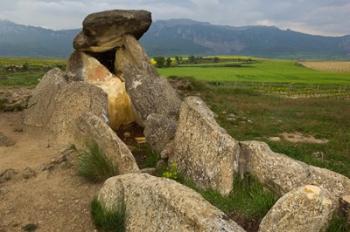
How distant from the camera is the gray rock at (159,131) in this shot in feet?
58.1

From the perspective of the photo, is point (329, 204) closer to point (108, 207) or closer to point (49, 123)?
point (108, 207)

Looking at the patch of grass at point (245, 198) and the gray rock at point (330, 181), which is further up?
the gray rock at point (330, 181)

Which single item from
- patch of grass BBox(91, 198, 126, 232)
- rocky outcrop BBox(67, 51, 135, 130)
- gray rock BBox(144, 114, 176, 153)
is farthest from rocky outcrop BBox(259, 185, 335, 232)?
rocky outcrop BBox(67, 51, 135, 130)

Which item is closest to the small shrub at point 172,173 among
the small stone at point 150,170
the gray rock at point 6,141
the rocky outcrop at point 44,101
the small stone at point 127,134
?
the small stone at point 150,170

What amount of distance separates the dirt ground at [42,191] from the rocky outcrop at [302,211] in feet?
16.7

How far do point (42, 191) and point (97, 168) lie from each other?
5.88 feet

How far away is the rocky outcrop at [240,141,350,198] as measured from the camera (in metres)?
12.2

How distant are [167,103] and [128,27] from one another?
555 cm

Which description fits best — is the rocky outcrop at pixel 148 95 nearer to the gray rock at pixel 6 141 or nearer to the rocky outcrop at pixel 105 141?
the rocky outcrop at pixel 105 141

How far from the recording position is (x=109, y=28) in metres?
24.4

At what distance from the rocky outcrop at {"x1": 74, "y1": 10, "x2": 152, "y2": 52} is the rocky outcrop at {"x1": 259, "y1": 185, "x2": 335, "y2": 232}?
16458 millimetres

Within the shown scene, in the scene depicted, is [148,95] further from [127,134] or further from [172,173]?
[172,173]

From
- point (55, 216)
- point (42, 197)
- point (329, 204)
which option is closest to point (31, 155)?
point (42, 197)

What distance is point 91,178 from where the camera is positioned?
15023 mm
